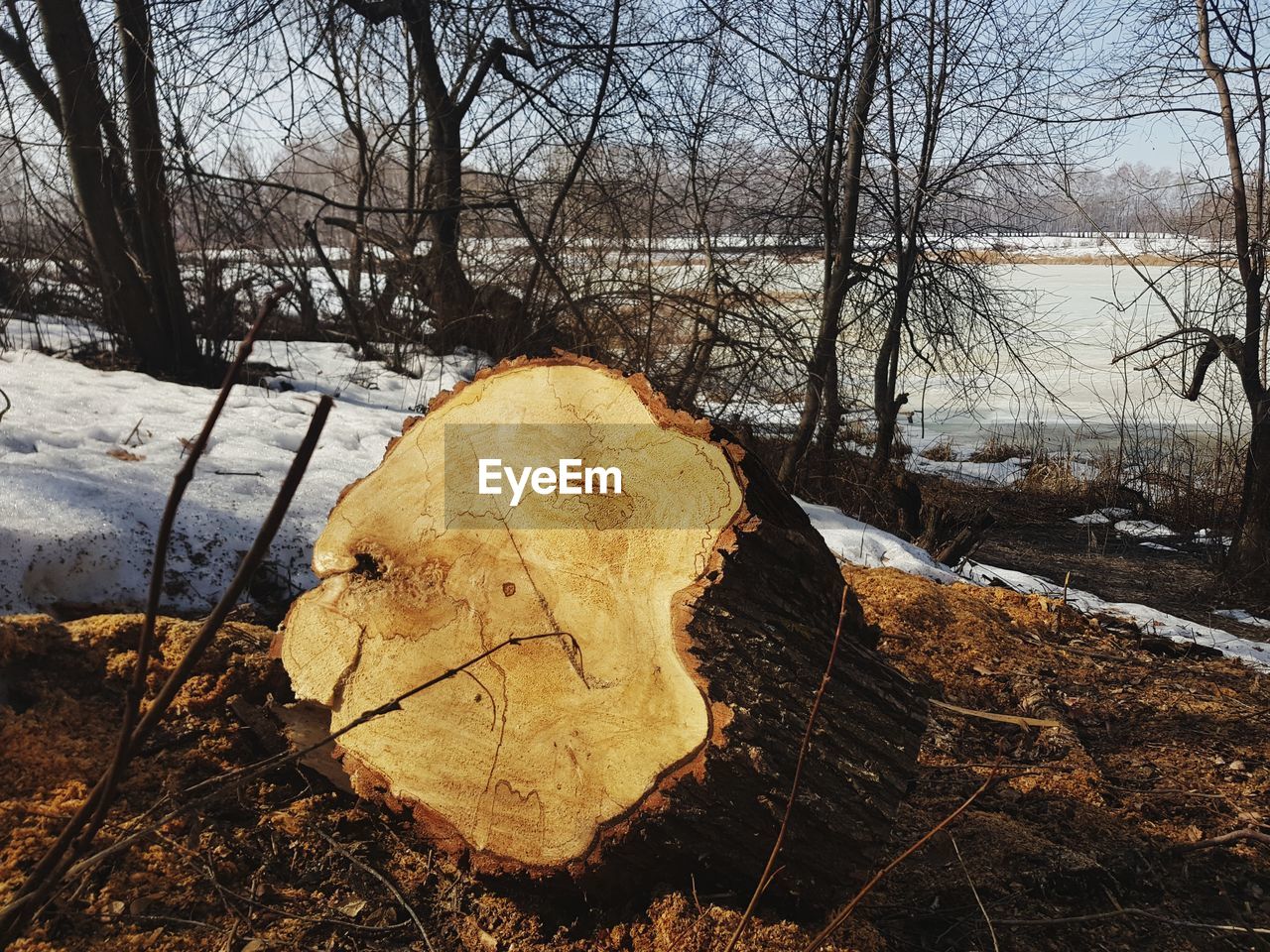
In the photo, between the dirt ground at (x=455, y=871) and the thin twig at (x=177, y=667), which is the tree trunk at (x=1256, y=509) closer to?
the dirt ground at (x=455, y=871)

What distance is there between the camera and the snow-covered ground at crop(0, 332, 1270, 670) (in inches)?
101

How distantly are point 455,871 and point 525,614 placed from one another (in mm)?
534

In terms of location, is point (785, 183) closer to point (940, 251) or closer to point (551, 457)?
point (940, 251)

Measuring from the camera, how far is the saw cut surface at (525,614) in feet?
5.16

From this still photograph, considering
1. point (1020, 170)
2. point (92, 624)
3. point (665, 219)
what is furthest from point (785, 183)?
point (92, 624)

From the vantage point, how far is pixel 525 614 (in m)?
1.73

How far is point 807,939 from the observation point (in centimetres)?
151

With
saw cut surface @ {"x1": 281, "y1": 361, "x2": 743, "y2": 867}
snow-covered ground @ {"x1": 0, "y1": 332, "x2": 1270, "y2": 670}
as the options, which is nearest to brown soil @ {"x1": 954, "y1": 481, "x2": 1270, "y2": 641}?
snow-covered ground @ {"x1": 0, "y1": 332, "x2": 1270, "y2": 670}

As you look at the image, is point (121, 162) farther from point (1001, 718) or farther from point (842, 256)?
point (1001, 718)

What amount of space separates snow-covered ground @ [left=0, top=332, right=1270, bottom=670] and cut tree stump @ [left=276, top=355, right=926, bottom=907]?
3.57 feet

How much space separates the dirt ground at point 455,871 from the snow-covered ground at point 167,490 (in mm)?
591

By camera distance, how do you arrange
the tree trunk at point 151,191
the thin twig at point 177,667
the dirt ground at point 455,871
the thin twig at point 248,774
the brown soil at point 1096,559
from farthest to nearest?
the brown soil at point 1096,559 < the tree trunk at point 151,191 < the dirt ground at point 455,871 < the thin twig at point 248,774 < the thin twig at point 177,667

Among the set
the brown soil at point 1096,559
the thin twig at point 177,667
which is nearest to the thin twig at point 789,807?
the thin twig at point 177,667

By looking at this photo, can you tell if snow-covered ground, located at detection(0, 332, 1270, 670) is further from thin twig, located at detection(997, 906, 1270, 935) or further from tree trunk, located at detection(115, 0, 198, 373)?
thin twig, located at detection(997, 906, 1270, 935)
